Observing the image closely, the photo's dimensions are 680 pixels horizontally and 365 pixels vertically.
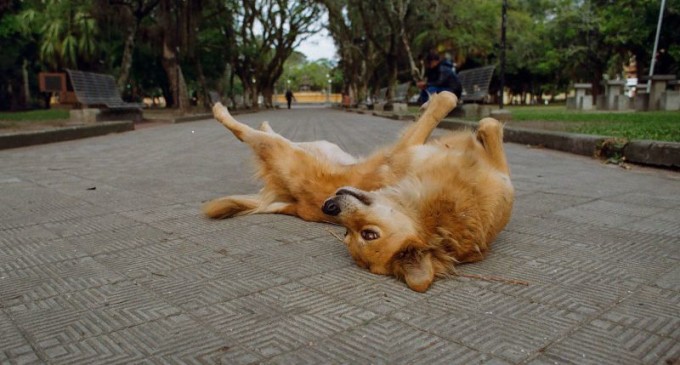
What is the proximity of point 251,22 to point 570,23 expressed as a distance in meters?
22.3

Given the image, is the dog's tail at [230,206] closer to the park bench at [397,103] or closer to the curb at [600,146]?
the curb at [600,146]

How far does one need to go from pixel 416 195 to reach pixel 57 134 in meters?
10.8

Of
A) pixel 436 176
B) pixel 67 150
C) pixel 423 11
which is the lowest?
pixel 67 150

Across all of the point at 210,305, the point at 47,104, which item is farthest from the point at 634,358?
the point at 47,104

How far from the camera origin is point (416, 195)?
9.20 feet

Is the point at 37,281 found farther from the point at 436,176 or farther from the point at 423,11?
the point at 423,11

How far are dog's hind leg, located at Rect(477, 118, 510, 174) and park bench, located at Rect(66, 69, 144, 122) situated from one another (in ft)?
47.8

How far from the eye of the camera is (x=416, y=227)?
263 cm

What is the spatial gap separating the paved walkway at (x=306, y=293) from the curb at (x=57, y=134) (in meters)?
6.44

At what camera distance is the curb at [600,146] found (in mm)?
6449

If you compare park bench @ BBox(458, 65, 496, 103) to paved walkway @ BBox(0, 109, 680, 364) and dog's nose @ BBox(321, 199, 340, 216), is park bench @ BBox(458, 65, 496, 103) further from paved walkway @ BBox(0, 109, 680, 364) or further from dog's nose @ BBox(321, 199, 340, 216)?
dog's nose @ BBox(321, 199, 340, 216)

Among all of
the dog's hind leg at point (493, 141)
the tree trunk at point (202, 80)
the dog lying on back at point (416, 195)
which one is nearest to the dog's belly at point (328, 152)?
the dog lying on back at point (416, 195)

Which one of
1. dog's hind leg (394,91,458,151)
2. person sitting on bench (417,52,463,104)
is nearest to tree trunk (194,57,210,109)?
person sitting on bench (417,52,463,104)

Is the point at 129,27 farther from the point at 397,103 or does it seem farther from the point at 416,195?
the point at 416,195
